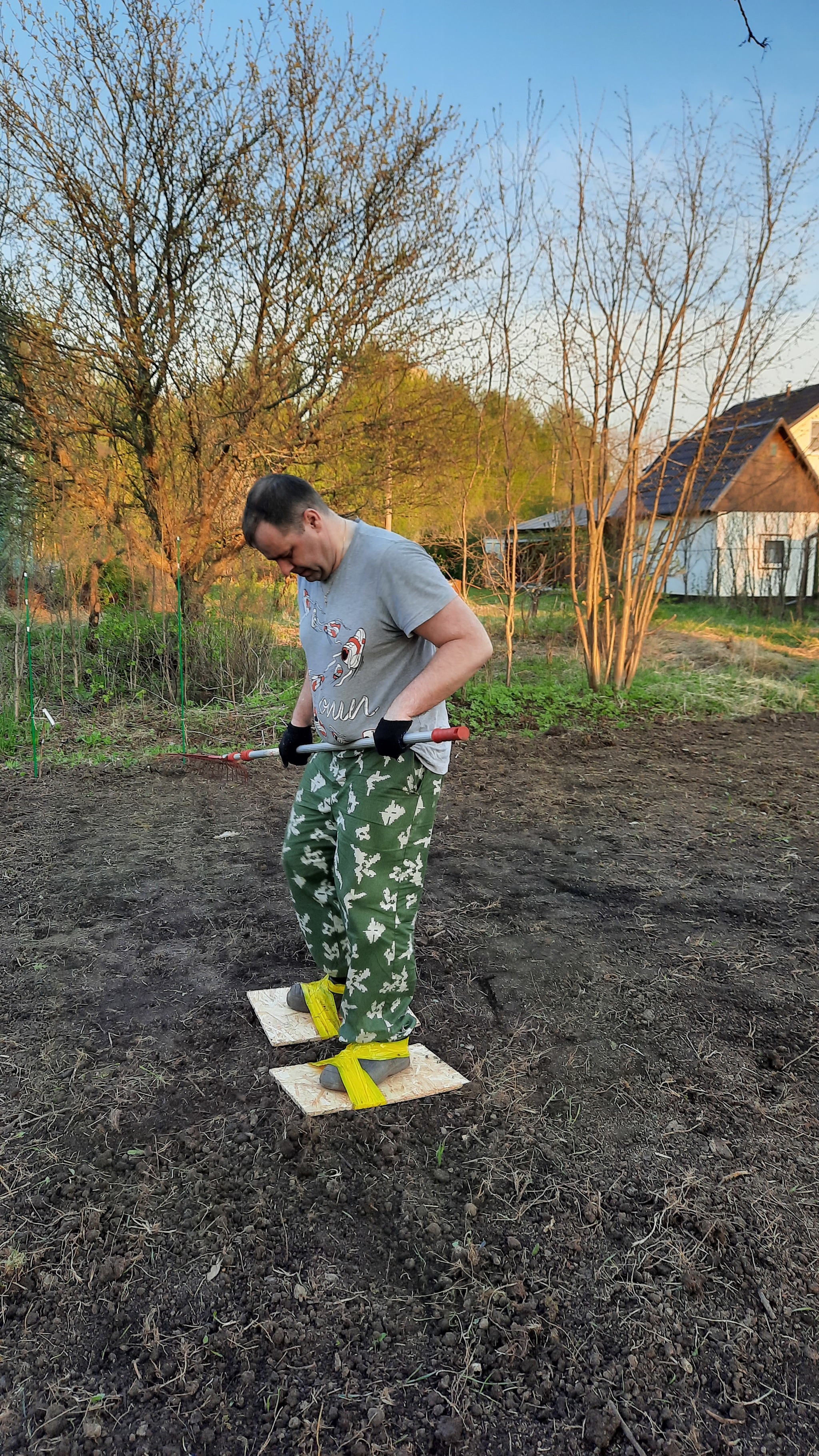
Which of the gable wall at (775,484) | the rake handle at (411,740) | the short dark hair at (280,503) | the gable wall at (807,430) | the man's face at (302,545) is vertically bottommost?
the rake handle at (411,740)

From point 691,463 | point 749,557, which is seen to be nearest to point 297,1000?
point 691,463

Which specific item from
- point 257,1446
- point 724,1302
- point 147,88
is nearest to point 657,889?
point 724,1302

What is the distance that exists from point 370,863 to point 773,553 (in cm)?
2062

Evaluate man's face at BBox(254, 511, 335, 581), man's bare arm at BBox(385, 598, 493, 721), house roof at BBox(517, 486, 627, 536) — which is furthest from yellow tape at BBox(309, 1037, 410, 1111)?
house roof at BBox(517, 486, 627, 536)

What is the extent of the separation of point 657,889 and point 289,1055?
2.07 metres

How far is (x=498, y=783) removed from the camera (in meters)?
6.06

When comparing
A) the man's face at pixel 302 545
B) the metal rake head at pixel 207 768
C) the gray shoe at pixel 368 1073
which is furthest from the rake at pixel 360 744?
the metal rake head at pixel 207 768

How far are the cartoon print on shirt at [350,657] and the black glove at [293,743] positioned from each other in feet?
1.34

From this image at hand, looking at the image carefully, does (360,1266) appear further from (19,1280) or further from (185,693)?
(185,693)

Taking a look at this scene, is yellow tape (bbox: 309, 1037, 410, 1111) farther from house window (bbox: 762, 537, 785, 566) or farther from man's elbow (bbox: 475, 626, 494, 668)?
house window (bbox: 762, 537, 785, 566)

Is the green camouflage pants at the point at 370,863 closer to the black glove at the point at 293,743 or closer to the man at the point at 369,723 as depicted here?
the man at the point at 369,723

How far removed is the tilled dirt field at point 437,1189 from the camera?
1580 millimetres

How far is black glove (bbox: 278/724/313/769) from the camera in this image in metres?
2.79

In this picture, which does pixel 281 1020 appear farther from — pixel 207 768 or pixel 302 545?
pixel 207 768
